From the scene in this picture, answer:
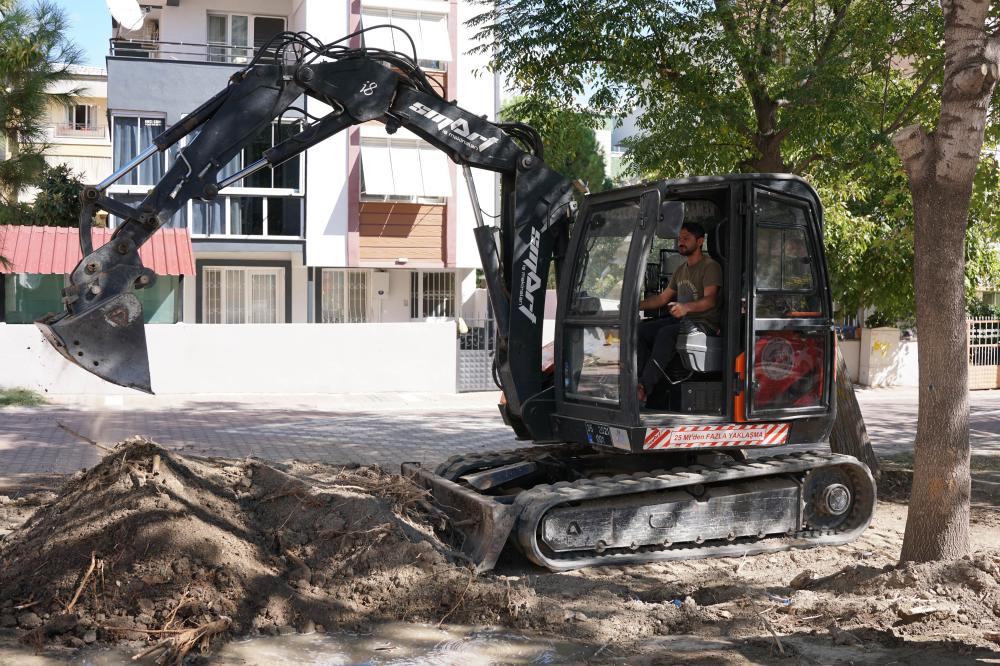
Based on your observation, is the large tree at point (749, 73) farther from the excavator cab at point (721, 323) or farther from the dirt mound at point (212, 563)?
the dirt mound at point (212, 563)

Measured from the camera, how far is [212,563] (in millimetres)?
5953

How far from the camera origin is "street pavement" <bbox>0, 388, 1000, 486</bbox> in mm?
12242

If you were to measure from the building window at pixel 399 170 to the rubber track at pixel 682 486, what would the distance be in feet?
58.9

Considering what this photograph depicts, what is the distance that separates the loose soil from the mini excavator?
1.76 ft

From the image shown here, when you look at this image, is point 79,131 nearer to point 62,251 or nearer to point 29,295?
point 29,295

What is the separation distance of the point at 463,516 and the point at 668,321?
2.10 m

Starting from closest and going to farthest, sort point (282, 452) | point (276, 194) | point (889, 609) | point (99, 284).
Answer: point (889, 609) < point (99, 284) < point (282, 452) < point (276, 194)

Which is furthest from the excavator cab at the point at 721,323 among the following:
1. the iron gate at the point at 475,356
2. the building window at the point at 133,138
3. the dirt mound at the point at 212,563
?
the building window at the point at 133,138

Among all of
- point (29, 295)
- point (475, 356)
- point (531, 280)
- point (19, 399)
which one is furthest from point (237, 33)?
point (531, 280)

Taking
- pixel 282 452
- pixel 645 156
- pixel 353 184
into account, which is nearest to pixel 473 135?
pixel 645 156

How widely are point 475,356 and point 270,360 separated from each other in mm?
3905

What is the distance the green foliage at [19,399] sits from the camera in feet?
54.5

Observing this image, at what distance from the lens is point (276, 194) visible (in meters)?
24.9

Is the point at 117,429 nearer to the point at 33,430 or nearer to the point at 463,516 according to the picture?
the point at 33,430
